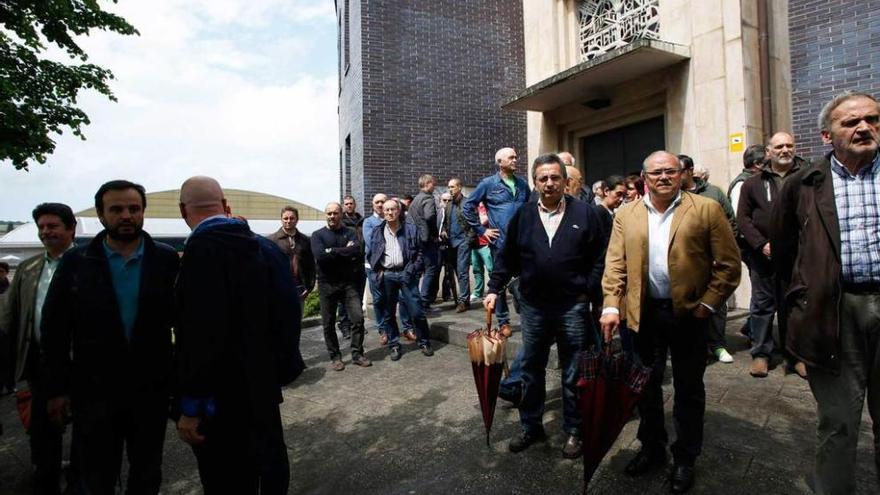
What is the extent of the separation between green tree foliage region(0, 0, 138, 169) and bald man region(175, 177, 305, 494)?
815 centimetres

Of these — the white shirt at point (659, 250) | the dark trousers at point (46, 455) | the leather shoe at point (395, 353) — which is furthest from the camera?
the leather shoe at point (395, 353)

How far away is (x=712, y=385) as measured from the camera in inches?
171

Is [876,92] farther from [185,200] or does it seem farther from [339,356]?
[185,200]

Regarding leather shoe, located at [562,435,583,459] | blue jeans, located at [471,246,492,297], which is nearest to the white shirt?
leather shoe, located at [562,435,583,459]

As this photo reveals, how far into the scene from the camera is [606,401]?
2.59 meters

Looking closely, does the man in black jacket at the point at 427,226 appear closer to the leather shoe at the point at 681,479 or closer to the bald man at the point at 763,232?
the bald man at the point at 763,232

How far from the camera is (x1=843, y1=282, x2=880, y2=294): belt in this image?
2.20 m

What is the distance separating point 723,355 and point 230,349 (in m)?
4.70

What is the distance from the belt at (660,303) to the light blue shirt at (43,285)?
3.74 meters

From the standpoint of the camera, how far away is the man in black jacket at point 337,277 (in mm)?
5832

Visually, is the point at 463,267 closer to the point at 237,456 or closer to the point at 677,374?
the point at 677,374

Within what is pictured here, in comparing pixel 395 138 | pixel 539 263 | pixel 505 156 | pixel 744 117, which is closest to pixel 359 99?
pixel 395 138

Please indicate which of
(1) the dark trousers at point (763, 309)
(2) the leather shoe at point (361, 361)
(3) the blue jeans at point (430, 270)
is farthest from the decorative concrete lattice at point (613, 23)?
(2) the leather shoe at point (361, 361)

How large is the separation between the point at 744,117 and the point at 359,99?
6.86 metres
